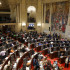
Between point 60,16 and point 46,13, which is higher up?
point 46,13

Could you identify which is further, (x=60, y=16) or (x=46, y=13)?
(x=46, y=13)

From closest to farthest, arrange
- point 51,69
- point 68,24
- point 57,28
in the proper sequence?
point 51,69 < point 68,24 < point 57,28

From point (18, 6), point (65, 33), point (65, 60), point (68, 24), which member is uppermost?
point (18, 6)

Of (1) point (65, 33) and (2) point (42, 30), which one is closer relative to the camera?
(1) point (65, 33)

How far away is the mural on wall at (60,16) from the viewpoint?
75.4 ft

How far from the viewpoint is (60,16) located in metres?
23.9

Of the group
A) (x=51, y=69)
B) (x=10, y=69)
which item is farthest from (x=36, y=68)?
(x=10, y=69)

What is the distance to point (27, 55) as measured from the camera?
13.1 metres

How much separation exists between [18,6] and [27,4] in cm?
199

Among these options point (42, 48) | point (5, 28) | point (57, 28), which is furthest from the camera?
point (5, 28)

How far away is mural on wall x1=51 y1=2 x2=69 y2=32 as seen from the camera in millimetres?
22984

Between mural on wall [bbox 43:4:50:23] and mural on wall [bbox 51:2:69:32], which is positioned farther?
mural on wall [bbox 43:4:50:23]

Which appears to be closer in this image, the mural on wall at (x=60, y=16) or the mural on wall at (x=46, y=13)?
the mural on wall at (x=60, y=16)

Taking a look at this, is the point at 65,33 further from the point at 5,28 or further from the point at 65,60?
the point at 5,28
